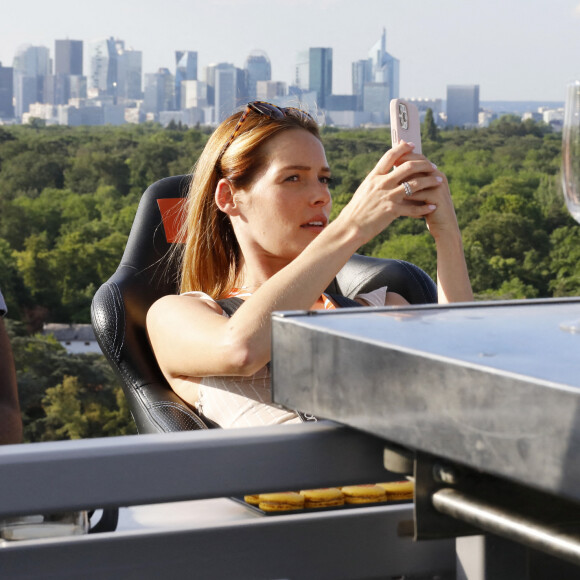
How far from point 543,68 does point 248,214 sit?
45.3 meters

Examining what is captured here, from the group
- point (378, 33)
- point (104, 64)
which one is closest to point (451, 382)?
point (378, 33)

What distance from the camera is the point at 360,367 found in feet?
2.12

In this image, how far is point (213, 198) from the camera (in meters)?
1.97

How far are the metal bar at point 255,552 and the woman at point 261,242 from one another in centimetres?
63

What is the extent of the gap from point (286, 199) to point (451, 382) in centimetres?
128

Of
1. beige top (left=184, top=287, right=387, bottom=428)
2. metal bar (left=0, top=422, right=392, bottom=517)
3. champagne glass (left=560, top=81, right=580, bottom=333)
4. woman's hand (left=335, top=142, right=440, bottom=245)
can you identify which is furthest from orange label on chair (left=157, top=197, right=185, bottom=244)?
metal bar (left=0, top=422, right=392, bottom=517)

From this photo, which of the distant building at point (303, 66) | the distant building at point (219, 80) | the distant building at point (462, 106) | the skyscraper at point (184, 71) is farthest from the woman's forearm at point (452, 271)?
the skyscraper at point (184, 71)

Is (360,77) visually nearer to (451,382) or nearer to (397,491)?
(397,491)

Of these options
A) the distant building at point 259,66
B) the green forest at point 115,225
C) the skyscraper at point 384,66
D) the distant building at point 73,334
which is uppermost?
the skyscraper at point 384,66

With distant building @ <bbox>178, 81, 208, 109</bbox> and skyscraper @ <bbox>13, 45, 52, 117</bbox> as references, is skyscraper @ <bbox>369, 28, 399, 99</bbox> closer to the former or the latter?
distant building @ <bbox>178, 81, 208, 109</bbox>

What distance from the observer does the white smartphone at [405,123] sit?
1.52 meters

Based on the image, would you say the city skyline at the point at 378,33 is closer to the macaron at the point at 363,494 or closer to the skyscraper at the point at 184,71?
the skyscraper at the point at 184,71

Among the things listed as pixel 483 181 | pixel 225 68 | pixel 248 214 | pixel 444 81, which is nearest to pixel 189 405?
pixel 248 214

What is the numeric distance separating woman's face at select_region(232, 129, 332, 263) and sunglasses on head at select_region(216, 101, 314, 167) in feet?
0.13
